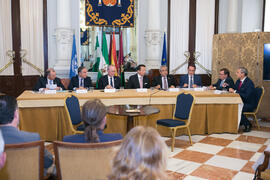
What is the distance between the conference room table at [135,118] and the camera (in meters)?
4.80

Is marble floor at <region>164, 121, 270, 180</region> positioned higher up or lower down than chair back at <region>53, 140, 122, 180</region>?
lower down

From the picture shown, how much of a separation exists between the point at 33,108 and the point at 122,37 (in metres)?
4.01

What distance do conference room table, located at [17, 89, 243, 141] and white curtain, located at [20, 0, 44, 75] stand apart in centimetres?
231

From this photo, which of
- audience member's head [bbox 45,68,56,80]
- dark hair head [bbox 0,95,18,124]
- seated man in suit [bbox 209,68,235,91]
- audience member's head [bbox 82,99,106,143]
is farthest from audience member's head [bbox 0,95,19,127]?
seated man in suit [bbox 209,68,235,91]

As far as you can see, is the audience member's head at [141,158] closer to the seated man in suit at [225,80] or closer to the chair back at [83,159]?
the chair back at [83,159]

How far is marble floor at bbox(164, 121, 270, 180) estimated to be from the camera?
367 centimetres

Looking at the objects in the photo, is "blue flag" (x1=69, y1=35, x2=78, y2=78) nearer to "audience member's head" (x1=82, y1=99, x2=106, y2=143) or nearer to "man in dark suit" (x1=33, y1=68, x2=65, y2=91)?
"man in dark suit" (x1=33, y1=68, x2=65, y2=91)

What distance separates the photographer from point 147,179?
3.88 feet

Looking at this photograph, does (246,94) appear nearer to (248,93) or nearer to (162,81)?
(248,93)

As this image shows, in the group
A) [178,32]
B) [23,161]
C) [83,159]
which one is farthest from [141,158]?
[178,32]

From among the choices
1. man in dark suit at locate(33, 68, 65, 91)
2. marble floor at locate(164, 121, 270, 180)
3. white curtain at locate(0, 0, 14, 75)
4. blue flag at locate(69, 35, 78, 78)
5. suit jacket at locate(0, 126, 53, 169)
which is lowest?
marble floor at locate(164, 121, 270, 180)

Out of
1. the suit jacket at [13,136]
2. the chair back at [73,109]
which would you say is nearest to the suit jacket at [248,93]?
the chair back at [73,109]

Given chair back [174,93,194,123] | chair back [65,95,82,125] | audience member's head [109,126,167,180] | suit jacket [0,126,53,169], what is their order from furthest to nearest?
chair back [174,93,194,123] < chair back [65,95,82,125] < suit jacket [0,126,53,169] < audience member's head [109,126,167,180]

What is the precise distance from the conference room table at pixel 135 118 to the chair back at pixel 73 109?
446mm
